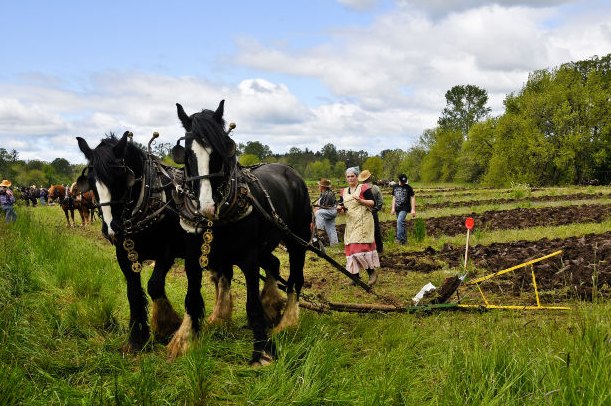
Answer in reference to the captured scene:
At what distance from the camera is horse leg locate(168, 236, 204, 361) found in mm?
4523

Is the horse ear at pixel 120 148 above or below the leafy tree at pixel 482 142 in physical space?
below

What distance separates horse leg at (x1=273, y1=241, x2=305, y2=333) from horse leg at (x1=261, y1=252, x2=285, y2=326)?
0.69 feet

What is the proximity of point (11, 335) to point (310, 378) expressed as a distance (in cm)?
253

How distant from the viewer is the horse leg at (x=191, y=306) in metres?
4.52

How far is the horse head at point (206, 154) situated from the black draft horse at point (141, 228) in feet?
2.08

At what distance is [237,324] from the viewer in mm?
5770

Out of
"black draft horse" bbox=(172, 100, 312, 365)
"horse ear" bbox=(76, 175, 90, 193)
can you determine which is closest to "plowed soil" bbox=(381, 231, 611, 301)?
"black draft horse" bbox=(172, 100, 312, 365)

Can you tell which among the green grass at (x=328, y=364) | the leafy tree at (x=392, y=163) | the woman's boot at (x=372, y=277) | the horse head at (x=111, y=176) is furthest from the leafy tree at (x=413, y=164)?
the horse head at (x=111, y=176)

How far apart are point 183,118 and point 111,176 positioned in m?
0.84

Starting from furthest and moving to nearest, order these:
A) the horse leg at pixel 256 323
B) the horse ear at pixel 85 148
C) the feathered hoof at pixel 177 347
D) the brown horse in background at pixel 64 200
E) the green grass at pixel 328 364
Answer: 1. the brown horse in background at pixel 64 200
2. the horse ear at pixel 85 148
3. the feathered hoof at pixel 177 347
4. the horse leg at pixel 256 323
5. the green grass at pixel 328 364

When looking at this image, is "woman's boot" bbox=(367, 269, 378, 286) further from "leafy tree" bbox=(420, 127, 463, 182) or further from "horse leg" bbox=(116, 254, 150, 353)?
"leafy tree" bbox=(420, 127, 463, 182)

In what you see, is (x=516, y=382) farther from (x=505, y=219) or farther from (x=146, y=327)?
(x=505, y=219)

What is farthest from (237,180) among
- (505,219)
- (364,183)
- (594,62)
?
(594,62)

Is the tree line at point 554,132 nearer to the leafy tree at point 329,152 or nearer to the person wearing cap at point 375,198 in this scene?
the person wearing cap at point 375,198
